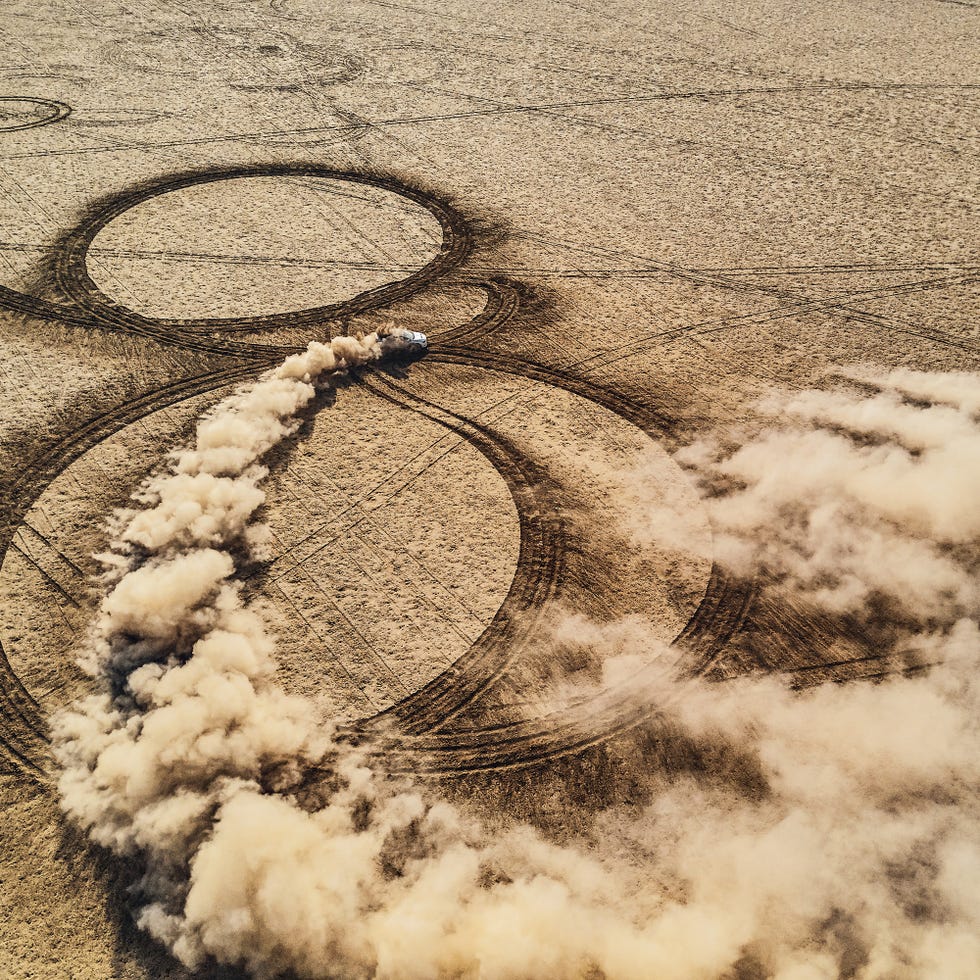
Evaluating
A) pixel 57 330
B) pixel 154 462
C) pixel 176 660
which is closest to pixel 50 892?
pixel 176 660

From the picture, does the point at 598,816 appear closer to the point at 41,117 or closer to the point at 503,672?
the point at 503,672

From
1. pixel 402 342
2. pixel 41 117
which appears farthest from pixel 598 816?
pixel 41 117

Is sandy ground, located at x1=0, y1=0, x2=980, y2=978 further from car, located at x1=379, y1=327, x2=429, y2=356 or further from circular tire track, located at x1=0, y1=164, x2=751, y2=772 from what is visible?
car, located at x1=379, y1=327, x2=429, y2=356

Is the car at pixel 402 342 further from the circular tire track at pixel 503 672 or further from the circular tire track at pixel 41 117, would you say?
the circular tire track at pixel 41 117

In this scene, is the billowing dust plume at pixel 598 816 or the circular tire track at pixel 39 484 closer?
the billowing dust plume at pixel 598 816

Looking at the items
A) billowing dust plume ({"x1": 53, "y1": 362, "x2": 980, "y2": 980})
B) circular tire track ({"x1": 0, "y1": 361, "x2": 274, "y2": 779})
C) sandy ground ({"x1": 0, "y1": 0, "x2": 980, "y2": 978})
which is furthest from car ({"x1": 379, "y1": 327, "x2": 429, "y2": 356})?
billowing dust plume ({"x1": 53, "y1": 362, "x2": 980, "y2": 980})

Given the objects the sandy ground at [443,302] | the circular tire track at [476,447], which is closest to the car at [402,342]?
the circular tire track at [476,447]
